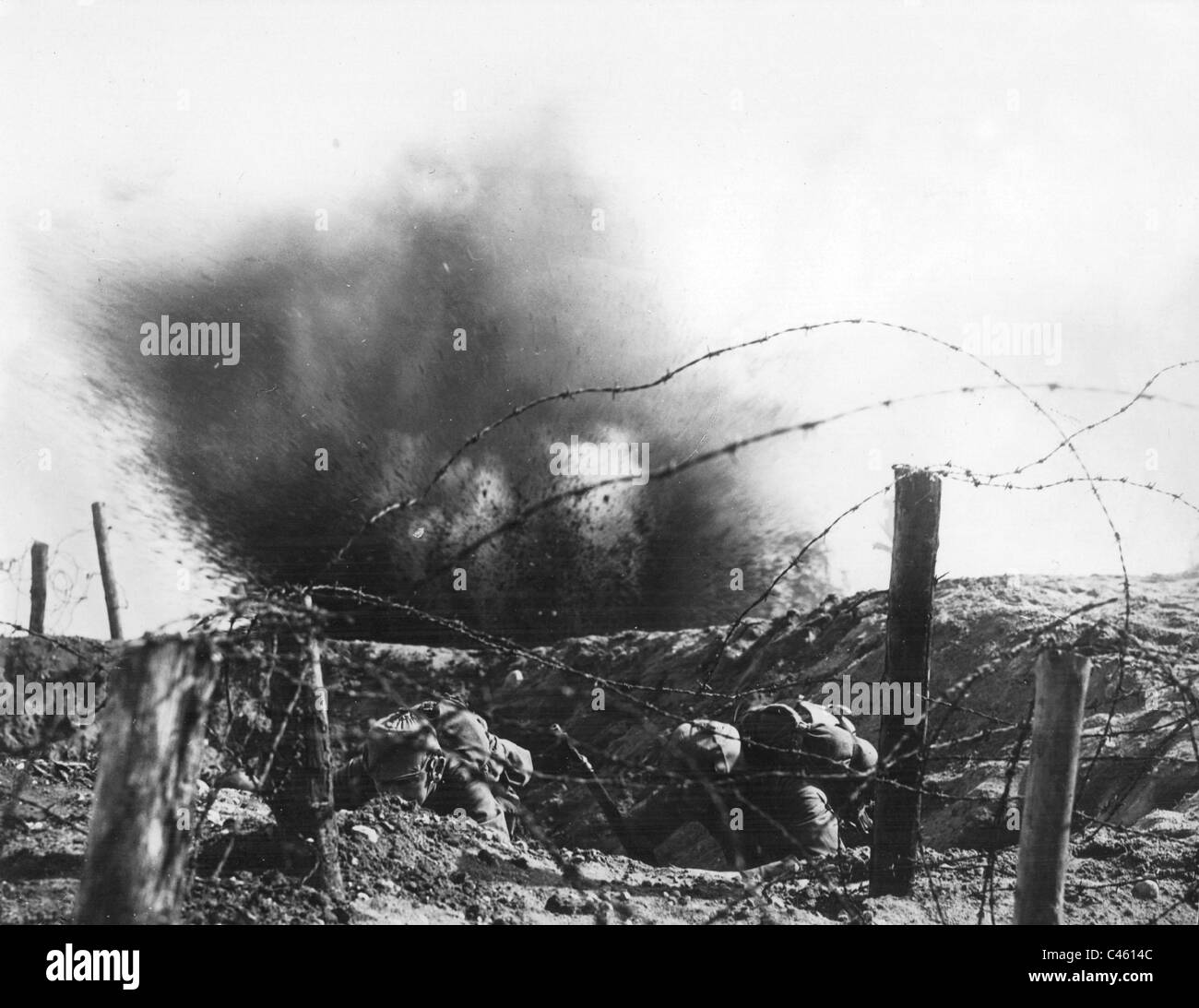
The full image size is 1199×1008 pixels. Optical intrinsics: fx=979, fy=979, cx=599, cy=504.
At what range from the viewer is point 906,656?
520cm

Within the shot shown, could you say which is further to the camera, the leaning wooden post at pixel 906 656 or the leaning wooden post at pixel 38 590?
the leaning wooden post at pixel 38 590

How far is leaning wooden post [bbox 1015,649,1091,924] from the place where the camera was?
11.0 ft

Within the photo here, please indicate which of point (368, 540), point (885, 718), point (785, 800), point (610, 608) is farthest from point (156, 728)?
point (610, 608)

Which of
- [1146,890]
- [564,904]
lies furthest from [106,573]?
[1146,890]

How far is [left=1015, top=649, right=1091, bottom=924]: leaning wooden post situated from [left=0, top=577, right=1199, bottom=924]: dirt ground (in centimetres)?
14

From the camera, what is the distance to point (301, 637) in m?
3.35

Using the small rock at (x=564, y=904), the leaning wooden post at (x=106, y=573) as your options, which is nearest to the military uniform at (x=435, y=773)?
the small rock at (x=564, y=904)

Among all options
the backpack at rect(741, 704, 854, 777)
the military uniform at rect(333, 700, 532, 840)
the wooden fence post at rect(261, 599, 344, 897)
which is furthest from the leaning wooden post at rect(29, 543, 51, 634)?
the backpack at rect(741, 704, 854, 777)

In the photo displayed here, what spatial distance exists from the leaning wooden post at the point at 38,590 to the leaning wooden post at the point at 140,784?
636cm

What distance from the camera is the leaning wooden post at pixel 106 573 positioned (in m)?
7.74

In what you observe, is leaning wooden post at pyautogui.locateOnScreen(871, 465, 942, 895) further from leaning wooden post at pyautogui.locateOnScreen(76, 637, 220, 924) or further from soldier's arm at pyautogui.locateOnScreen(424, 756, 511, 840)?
leaning wooden post at pyautogui.locateOnScreen(76, 637, 220, 924)

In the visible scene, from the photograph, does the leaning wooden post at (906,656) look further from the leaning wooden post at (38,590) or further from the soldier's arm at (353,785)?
the leaning wooden post at (38,590)
